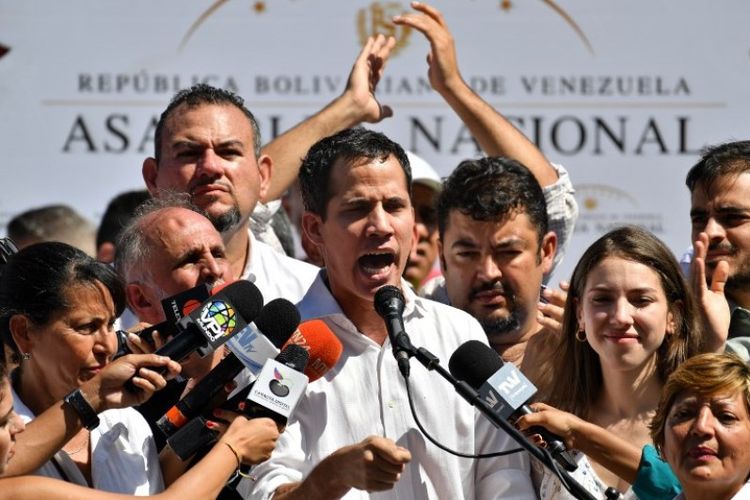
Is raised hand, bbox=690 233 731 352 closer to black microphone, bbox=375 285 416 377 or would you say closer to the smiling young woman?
the smiling young woman

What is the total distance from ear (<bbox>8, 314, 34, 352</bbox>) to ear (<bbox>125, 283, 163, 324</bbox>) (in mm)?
591

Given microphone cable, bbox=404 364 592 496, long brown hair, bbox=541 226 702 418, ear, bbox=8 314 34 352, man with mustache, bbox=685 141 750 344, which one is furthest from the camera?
man with mustache, bbox=685 141 750 344

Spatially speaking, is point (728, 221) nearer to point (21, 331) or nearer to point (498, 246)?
point (498, 246)

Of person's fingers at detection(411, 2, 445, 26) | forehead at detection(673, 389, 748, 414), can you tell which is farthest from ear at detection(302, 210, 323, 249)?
person's fingers at detection(411, 2, 445, 26)

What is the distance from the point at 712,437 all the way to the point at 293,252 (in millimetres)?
2750

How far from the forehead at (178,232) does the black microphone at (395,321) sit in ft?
2.98

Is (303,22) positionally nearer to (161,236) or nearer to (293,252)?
(293,252)

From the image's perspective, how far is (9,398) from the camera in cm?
400

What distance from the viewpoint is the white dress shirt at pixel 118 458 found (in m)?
4.34

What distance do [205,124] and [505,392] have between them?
204 cm

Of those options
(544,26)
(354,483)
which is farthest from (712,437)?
(544,26)

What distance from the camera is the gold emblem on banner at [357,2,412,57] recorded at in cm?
770

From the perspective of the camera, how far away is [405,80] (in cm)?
772

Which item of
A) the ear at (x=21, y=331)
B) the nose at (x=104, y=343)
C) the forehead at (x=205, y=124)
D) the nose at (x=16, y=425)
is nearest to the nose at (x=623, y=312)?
the nose at (x=104, y=343)
